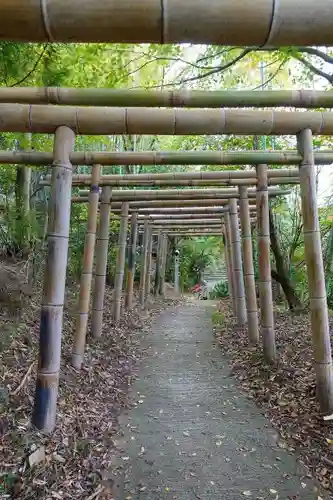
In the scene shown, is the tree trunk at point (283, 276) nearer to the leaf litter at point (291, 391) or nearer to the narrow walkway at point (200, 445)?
the leaf litter at point (291, 391)

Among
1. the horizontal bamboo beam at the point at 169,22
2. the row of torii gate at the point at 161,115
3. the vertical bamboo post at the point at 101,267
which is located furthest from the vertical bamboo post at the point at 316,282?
the vertical bamboo post at the point at 101,267

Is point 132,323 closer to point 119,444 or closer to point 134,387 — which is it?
point 134,387

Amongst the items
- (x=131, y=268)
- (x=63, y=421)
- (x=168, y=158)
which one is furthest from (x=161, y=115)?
(x=131, y=268)

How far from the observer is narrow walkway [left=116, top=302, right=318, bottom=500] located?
102 inches

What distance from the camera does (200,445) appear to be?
3195 mm

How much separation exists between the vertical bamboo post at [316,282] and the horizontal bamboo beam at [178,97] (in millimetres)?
327

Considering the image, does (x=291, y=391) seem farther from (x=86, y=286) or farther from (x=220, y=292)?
(x=220, y=292)

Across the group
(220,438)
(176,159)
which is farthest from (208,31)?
(220,438)

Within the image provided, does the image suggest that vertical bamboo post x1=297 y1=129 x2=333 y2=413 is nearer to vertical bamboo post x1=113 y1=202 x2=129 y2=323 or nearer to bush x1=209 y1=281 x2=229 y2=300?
vertical bamboo post x1=113 y1=202 x2=129 y2=323

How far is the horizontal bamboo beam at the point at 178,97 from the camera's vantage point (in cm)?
304

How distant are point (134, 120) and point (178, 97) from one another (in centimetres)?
38

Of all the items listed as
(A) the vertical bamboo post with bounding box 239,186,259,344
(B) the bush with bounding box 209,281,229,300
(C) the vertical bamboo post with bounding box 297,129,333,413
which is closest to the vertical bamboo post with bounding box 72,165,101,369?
(A) the vertical bamboo post with bounding box 239,186,259,344

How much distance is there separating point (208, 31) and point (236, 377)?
4260 mm

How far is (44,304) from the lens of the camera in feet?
9.82
